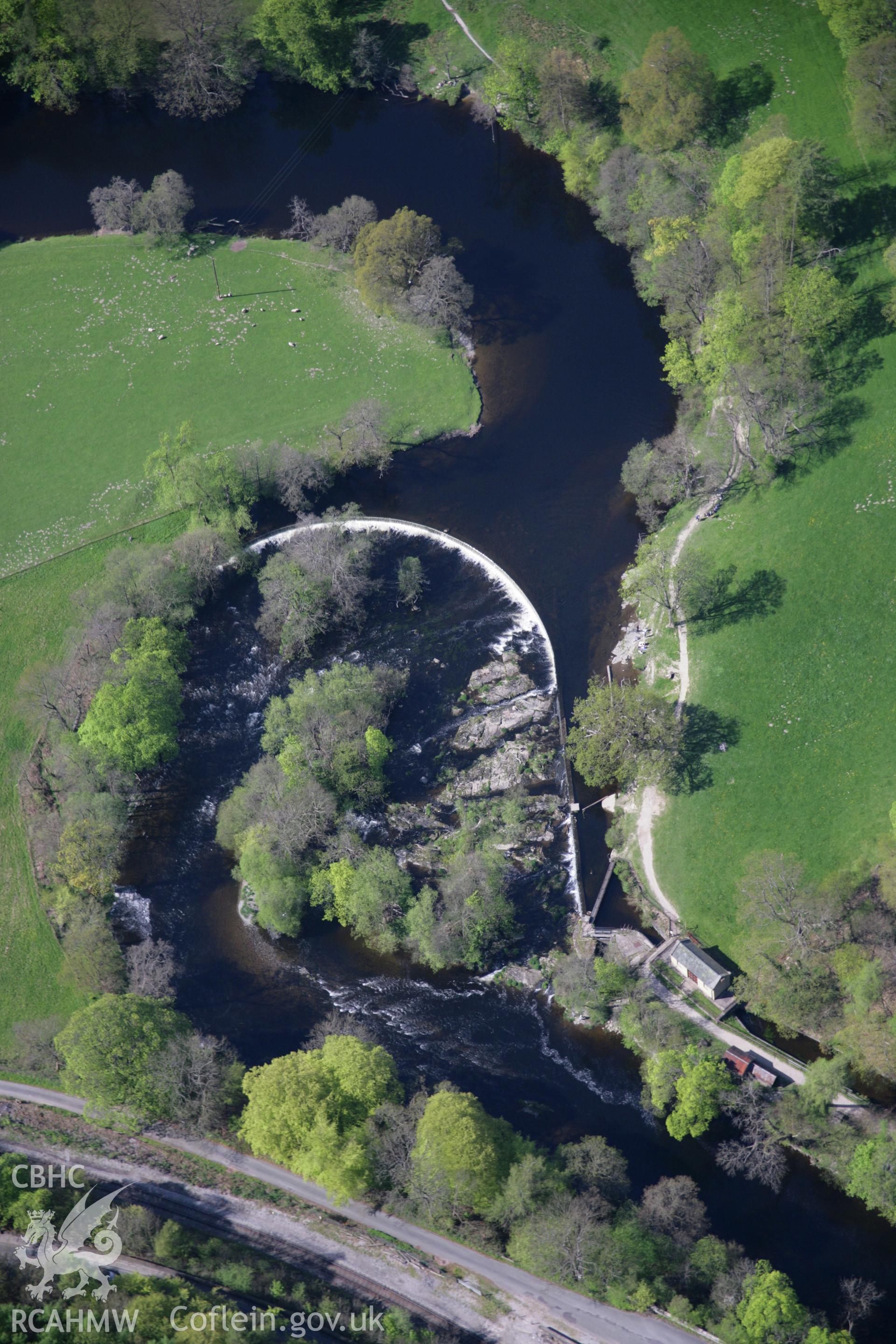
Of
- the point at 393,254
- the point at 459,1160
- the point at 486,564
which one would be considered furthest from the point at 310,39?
the point at 459,1160

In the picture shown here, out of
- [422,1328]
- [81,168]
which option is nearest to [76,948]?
[422,1328]

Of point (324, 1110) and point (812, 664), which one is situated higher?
point (812, 664)

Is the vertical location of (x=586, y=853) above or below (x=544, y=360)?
below

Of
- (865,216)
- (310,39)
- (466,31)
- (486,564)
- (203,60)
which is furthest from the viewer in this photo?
(203,60)

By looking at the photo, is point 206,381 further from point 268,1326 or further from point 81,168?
point 268,1326

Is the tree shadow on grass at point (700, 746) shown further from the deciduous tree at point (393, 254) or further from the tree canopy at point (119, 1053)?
the deciduous tree at point (393, 254)

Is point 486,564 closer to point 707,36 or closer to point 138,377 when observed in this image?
point 138,377
